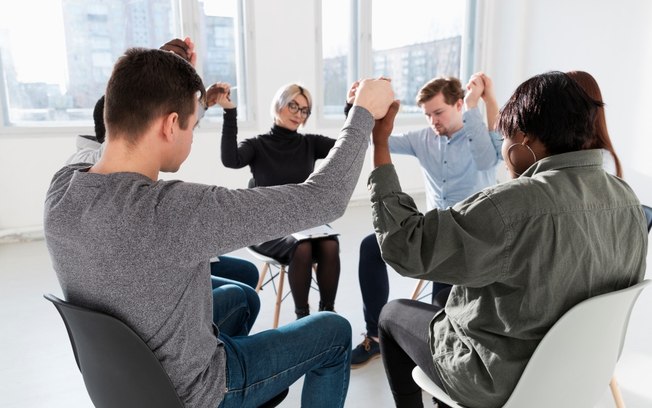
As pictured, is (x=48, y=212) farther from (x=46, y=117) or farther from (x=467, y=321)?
(x=46, y=117)

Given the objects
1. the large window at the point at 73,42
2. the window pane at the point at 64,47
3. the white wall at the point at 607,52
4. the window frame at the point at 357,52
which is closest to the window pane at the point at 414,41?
the window frame at the point at 357,52

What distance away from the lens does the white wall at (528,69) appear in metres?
4.12

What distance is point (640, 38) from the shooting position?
14.5ft

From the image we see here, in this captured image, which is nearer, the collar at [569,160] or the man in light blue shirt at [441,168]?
the collar at [569,160]

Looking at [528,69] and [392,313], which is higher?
[528,69]

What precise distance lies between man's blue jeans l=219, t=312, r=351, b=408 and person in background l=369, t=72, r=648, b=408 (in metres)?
A: 0.29

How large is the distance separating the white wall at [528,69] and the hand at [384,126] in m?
3.72

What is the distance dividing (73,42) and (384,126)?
4.05 m

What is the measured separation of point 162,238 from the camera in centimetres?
86

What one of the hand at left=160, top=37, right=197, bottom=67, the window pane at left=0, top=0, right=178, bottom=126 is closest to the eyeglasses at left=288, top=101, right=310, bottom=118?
the hand at left=160, top=37, right=197, bottom=67

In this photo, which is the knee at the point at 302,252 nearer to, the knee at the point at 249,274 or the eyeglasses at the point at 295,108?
the knee at the point at 249,274

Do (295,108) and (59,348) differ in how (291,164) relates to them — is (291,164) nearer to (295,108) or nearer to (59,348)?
(295,108)

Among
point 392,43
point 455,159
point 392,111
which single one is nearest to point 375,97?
point 392,111

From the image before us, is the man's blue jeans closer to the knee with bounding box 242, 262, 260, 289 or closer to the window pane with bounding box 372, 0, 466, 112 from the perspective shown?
the knee with bounding box 242, 262, 260, 289
